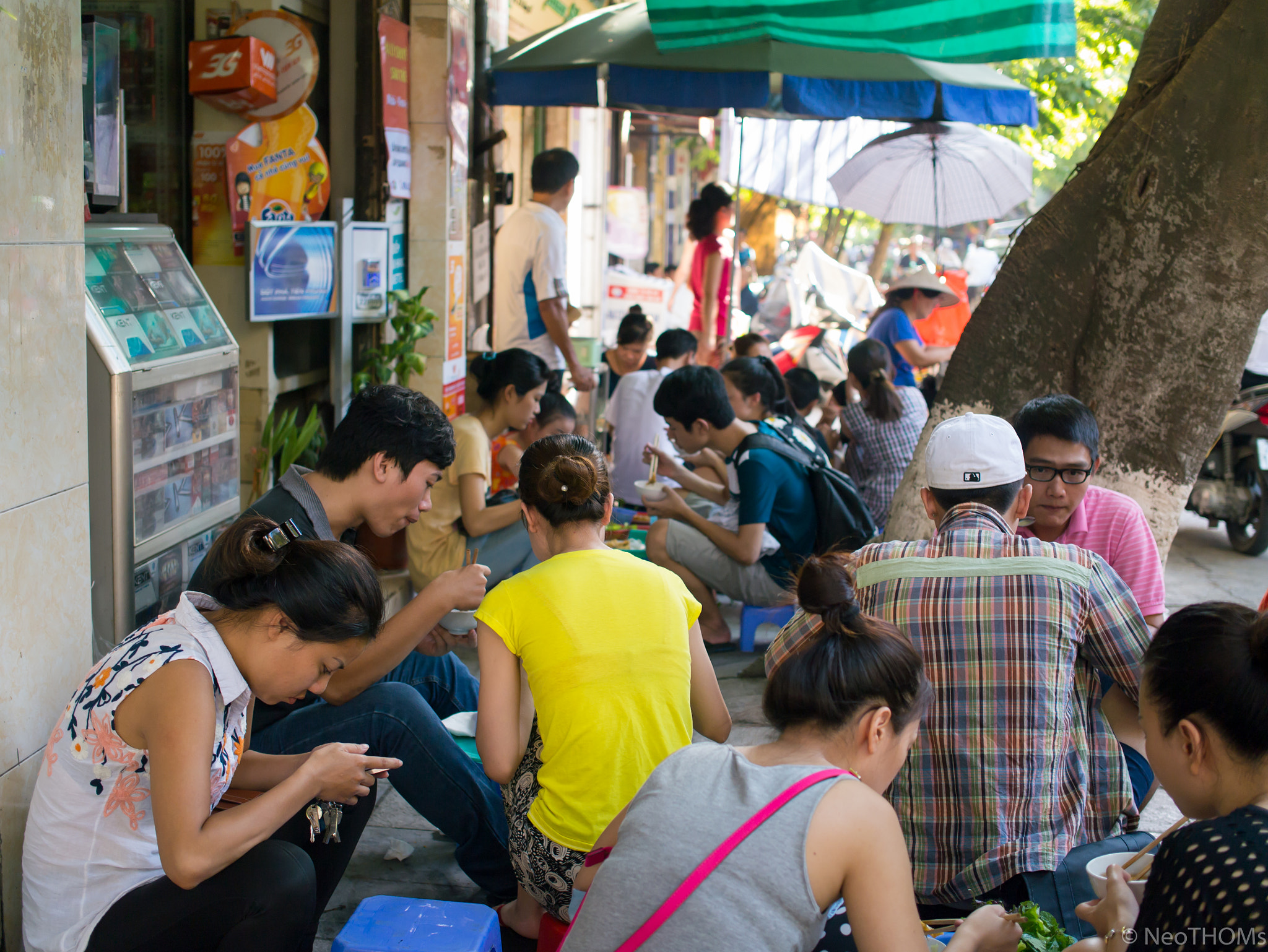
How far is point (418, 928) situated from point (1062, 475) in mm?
1832

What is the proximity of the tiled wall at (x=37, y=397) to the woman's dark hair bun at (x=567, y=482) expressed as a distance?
3.35ft

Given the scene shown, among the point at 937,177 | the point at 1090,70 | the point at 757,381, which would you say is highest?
the point at 1090,70

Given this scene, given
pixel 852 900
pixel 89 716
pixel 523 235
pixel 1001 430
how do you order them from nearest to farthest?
pixel 852 900 → pixel 89 716 → pixel 1001 430 → pixel 523 235

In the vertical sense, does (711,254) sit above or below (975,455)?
above

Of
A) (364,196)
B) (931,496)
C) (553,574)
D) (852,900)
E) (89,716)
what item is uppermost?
(364,196)

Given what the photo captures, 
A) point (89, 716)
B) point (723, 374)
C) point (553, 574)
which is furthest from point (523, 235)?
point (89, 716)

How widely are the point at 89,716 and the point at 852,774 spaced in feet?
4.25

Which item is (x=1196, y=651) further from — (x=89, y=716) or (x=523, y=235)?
(x=523, y=235)

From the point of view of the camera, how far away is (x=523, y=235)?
19.9 ft

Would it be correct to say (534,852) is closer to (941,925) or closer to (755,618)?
(941,925)

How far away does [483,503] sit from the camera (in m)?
4.18

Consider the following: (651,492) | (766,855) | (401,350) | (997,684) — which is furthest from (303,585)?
(401,350)

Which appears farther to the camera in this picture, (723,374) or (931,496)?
(723,374)

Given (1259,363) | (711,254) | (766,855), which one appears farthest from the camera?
(711,254)
